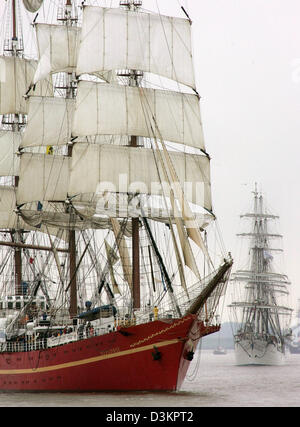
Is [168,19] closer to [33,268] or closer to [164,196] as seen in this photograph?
[164,196]

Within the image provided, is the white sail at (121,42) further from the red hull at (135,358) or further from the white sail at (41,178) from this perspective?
the red hull at (135,358)

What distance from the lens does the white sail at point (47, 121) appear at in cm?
6525

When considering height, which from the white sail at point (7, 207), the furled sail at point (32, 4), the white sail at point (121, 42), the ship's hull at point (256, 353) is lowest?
the ship's hull at point (256, 353)

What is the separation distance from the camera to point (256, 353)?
115 m

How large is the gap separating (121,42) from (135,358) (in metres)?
21.8

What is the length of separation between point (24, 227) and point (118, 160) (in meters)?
16.1

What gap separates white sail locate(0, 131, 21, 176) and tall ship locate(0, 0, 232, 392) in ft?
0.24

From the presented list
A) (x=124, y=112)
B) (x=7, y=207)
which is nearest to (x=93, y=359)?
(x=124, y=112)

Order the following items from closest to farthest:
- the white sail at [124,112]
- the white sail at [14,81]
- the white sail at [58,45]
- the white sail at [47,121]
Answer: the white sail at [124,112] < the white sail at [47,121] < the white sail at [58,45] < the white sail at [14,81]

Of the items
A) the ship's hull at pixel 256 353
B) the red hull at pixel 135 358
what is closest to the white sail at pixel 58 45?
the red hull at pixel 135 358

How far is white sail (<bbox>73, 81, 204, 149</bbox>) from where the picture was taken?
2298 inches

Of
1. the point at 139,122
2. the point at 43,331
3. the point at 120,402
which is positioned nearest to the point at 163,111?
the point at 139,122

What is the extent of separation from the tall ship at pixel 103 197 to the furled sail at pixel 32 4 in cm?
8

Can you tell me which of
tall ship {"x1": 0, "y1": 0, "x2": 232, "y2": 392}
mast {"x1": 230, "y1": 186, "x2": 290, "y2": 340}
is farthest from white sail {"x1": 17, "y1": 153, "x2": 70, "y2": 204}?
mast {"x1": 230, "y1": 186, "x2": 290, "y2": 340}
